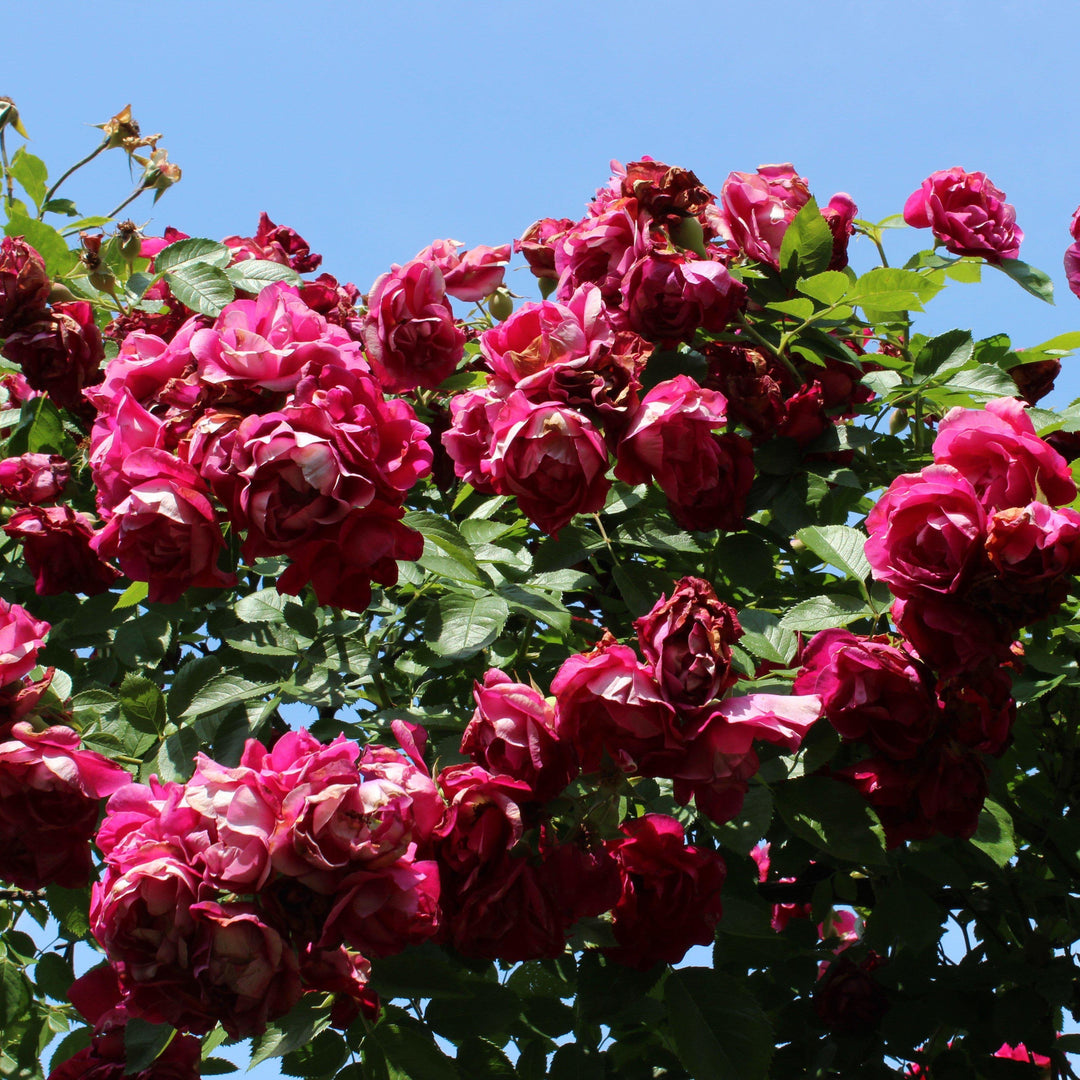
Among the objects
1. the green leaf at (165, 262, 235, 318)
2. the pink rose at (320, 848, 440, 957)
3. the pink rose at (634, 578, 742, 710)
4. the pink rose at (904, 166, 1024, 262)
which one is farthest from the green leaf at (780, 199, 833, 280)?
the pink rose at (320, 848, 440, 957)

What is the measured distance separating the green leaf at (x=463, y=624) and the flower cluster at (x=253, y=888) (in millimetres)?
406

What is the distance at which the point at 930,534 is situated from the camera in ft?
4.47

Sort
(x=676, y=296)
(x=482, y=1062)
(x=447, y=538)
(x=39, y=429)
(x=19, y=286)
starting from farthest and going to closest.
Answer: (x=39, y=429) → (x=19, y=286) → (x=676, y=296) → (x=447, y=538) → (x=482, y=1062)

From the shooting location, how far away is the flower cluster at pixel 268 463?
140 cm

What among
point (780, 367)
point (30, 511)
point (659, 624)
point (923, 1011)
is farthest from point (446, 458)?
point (923, 1011)

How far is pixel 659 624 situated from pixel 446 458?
0.96 meters

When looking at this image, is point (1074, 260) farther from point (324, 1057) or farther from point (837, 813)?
point (324, 1057)

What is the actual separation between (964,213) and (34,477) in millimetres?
1950

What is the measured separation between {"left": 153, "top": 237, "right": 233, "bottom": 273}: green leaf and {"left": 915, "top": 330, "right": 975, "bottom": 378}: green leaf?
1364 millimetres

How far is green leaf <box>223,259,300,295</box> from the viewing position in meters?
2.26

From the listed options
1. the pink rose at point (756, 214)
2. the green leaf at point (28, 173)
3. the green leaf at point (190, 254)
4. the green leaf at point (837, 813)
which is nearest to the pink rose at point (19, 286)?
the green leaf at point (190, 254)

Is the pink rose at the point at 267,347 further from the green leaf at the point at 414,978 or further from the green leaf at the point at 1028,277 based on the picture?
the green leaf at the point at 1028,277

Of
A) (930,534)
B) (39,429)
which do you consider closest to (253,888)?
(930,534)

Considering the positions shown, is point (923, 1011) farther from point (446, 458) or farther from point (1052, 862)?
point (446, 458)
